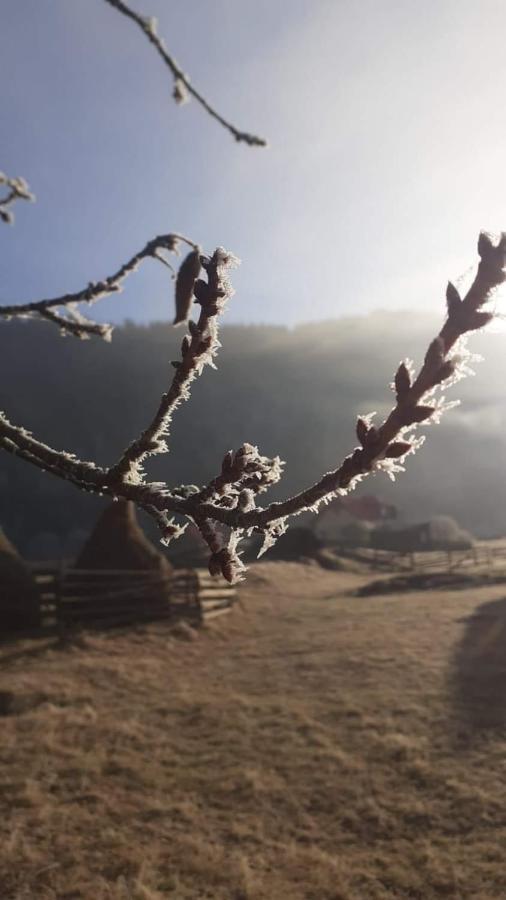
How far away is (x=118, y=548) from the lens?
1681 cm

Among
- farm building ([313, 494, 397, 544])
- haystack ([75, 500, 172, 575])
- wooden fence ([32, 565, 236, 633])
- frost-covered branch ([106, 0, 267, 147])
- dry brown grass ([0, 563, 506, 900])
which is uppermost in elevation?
farm building ([313, 494, 397, 544])

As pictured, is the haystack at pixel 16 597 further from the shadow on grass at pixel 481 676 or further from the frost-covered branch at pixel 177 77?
the frost-covered branch at pixel 177 77

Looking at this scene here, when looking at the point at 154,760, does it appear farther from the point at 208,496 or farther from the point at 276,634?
the point at 208,496

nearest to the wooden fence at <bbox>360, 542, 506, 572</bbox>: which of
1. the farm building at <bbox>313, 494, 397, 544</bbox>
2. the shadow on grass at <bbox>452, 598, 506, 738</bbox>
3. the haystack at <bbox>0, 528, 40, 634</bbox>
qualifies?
the farm building at <bbox>313, 494, 397, 544</bbox>

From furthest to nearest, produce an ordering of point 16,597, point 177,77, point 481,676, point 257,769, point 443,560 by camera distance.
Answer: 1. point 443,560
2. point 16,597
3. point 481,676
4. point 257,769
5. point 177,77

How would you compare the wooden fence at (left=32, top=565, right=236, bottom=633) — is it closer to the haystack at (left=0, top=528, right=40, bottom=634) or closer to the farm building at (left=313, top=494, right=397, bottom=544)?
the haystack at (left=0, top=528, right=40, bottom=634)

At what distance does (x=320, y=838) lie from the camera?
7047mm

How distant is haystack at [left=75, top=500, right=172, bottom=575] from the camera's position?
16.7 meters

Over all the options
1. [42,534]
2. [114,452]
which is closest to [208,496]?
[42,534]

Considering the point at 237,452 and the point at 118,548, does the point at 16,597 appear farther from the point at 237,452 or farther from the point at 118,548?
the point at 237,452

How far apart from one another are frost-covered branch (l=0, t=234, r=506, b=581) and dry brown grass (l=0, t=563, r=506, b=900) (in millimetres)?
5889

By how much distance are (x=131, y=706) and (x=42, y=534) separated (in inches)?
2302

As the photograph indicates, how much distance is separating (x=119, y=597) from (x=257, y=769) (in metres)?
7.84

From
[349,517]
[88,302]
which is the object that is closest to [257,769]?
[88,302]
